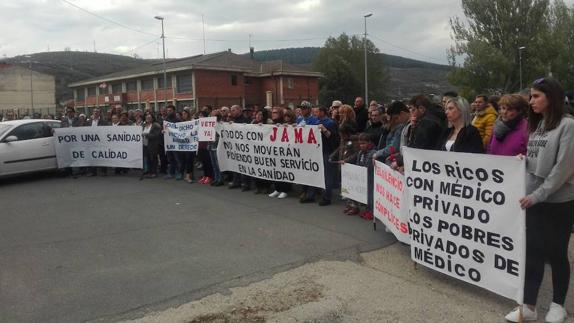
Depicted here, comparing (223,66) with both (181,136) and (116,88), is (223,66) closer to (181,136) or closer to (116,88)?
(116,88)

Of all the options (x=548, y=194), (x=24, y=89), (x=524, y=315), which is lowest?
(x=524, y=315)

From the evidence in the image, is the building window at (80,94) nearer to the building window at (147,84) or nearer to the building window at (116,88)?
the building window at (116,88)

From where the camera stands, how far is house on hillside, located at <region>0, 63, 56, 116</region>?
87812 millimetres

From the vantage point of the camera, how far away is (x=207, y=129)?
10.8 m

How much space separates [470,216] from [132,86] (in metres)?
60.3

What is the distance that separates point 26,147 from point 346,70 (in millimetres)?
63023

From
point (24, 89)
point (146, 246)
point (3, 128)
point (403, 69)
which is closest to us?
point (146, 246)

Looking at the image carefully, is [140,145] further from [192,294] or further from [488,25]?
[488,25]

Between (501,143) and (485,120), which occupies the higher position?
(485,120)

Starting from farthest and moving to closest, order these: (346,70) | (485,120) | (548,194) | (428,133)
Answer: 1. (346,70)
2. (485,120)
3. (428,133)
4. (548,194)

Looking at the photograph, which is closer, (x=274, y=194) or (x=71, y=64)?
(x=274, y=194)

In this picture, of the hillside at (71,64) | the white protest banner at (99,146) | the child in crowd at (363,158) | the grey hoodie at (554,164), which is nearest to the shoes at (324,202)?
the child in crowd at (363,158)

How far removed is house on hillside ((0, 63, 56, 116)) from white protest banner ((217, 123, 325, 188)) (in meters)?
86.8

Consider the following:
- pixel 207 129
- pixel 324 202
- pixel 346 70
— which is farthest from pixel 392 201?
pixel 346 70
